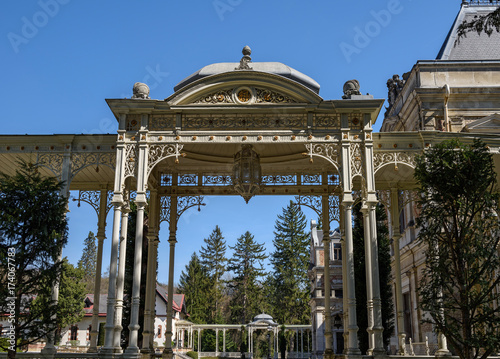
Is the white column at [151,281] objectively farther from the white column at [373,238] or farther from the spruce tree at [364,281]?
the spruce tree at [364,281]

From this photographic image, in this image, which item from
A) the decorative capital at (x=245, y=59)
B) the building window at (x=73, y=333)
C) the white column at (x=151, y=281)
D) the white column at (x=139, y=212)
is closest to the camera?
the white column at (x=139, y=212)

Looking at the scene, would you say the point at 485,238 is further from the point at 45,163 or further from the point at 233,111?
the point at 45,163

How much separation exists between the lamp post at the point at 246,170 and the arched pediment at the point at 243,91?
1811 mm

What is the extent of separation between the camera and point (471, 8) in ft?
80.1

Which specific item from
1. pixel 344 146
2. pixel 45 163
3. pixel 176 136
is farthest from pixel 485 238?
pixel 45 163

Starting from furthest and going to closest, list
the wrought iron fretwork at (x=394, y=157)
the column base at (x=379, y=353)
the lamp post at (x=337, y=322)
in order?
1. the lamp post at (x=337, y=322)
2. the wrought iron fretwork at (x=394, y=157)
3. the column base at (x=379, y=353)

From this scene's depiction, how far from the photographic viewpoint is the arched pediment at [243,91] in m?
12.8

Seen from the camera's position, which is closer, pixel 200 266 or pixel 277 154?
pixel 277 154

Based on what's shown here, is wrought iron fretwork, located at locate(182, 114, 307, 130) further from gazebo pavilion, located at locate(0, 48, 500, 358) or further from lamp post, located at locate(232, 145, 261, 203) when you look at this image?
lamp post, located at locate(232, 145, 261, 203)

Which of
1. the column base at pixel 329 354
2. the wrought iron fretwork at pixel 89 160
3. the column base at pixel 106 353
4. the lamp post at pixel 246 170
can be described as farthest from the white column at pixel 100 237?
the column base at pixel 329 354

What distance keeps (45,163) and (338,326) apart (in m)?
32.9

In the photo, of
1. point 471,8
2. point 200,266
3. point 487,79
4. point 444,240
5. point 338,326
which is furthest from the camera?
point 200,266

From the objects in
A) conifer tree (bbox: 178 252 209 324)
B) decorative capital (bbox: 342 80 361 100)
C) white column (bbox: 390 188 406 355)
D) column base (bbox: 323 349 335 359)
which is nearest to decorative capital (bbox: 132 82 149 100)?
decorative capital (bbox: 342 80 361 100)

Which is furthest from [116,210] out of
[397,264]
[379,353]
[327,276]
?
[397,264]
